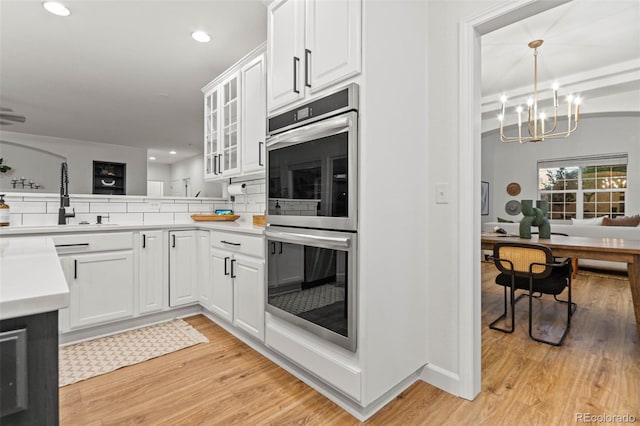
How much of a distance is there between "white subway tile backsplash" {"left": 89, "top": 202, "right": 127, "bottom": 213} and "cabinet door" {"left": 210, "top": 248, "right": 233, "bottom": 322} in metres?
1.13

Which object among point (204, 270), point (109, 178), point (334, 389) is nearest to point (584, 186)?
point (334, 389)

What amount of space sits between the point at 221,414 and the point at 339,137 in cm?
153

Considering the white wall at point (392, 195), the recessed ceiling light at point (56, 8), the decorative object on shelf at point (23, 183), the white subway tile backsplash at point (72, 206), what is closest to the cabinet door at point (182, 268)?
the white subway tile backsplash at point (72, 206)

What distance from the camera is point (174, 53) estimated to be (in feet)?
10.2

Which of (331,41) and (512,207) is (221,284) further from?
(512,207)

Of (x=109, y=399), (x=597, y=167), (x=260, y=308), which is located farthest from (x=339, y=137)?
(x=597, y=167)

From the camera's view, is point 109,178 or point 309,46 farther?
point 109,178

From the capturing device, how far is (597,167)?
21.8 ft

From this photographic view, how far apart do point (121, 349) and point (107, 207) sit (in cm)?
141

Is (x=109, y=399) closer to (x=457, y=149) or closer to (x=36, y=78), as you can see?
(x=457, y=149)

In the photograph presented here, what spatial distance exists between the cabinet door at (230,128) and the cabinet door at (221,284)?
80 cm

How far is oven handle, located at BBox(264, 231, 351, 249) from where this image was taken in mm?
1618

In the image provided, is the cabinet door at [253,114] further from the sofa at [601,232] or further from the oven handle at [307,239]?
the sofa at [601,232]

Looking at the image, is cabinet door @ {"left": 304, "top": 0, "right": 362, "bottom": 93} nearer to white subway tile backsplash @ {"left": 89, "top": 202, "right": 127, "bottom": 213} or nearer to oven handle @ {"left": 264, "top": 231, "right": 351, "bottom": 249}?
oven handle @ {"left": 264, "top": 231, "right": 351, "bottom": 249}
